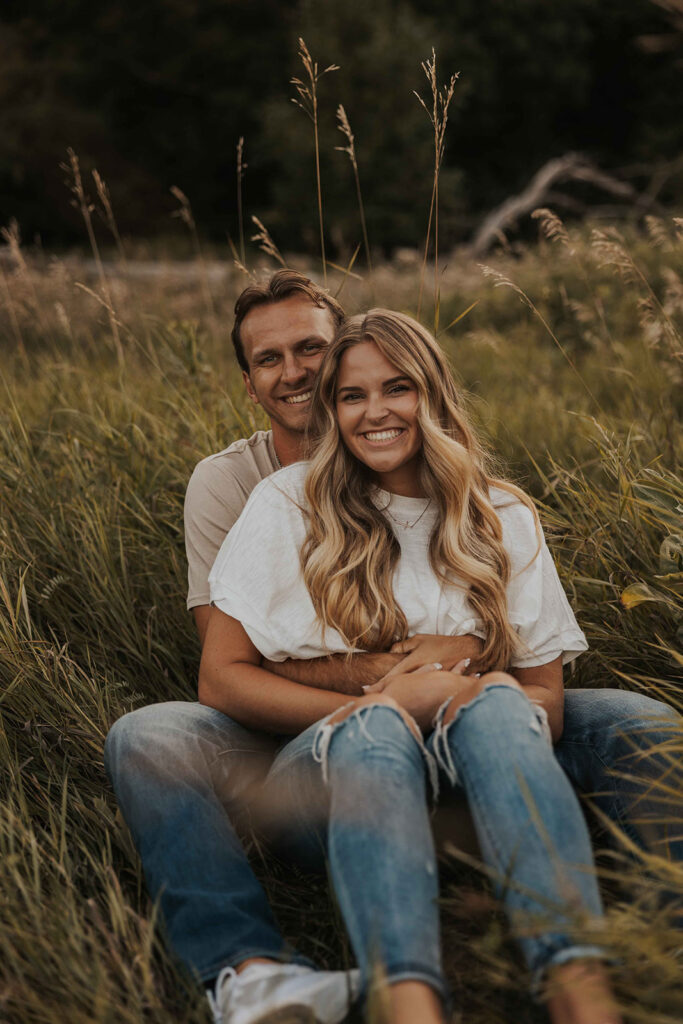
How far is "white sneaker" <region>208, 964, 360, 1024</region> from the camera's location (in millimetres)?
1627

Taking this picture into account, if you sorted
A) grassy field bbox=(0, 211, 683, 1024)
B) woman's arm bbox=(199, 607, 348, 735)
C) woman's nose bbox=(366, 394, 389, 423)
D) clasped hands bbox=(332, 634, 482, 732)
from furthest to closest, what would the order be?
1. woman's nose bbox=(366, 394, 389, 423)
2. woman's arm bbox=(199, 607, 348, 735)
3. clasped hands bbox=(332, 634, 482, 732)
4. grassy field bbox=(0, 211, 683, 1024)

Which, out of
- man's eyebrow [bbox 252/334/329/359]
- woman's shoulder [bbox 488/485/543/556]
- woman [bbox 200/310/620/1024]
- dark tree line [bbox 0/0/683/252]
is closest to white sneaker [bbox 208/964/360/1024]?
woman [bbox 200/310/620/1024]

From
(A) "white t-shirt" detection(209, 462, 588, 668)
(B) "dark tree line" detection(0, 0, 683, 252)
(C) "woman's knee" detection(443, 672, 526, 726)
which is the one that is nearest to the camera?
(C) "woman's knee" detection(443, 672, 526, 726)

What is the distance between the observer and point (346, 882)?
165 cm

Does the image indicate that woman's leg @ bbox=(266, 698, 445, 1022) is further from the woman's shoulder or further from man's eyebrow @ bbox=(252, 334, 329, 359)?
man's eyebrow @ bbox=(252, 334, 329, 359)

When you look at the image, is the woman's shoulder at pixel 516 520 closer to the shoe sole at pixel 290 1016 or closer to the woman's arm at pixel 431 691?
the woman's arm at pixel 431 691

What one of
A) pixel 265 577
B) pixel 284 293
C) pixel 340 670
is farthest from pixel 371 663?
pixel 284 293

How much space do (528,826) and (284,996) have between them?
0.50 m

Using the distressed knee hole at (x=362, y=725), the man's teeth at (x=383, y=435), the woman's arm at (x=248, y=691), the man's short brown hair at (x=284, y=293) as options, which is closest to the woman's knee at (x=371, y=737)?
the distressed knee hole at (x=362, y=725)

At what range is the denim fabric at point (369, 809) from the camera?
5.27 ft

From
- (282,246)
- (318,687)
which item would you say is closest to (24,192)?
(282,246)

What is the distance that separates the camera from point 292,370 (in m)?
2.74

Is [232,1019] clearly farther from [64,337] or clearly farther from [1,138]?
[1,138]

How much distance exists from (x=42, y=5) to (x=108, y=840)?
794 inches
